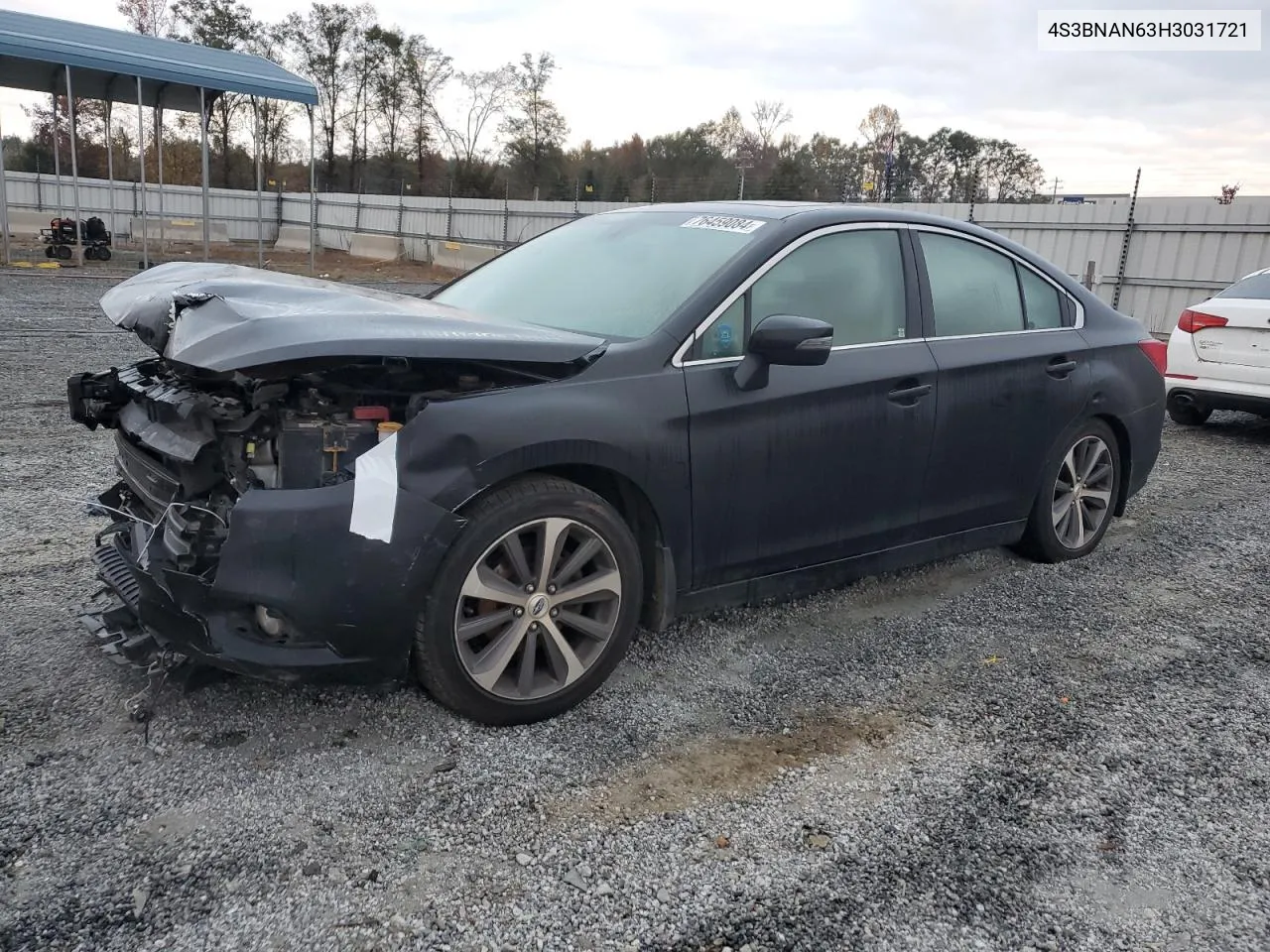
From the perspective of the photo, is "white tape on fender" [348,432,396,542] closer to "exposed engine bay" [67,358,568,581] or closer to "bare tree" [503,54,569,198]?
"exposed engine bay" [67,358,568,581]

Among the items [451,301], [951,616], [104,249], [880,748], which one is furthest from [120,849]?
[104,249]

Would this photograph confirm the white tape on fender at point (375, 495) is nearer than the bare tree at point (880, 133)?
Yes

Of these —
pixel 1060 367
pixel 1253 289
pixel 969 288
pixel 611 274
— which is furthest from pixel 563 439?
pixel 1253 289

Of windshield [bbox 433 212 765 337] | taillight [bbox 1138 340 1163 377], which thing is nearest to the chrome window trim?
windshield [bbox 433 212 765 337]

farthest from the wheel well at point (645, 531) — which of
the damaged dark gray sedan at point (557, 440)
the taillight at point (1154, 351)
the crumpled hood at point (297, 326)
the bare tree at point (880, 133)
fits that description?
the bare tree at point (880, 133)

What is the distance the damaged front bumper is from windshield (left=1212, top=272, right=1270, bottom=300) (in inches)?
312

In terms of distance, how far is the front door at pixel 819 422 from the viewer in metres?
3.36

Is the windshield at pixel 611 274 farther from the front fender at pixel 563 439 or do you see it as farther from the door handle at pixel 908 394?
the door handle at pixel 908 394

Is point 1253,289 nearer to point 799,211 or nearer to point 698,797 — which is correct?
point 799,211

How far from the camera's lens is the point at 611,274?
12.4 ft

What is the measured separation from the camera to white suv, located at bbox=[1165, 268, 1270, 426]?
7.84 m

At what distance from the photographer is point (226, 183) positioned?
148 feet

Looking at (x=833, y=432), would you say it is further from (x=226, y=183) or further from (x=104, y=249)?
(x=226, y=183)

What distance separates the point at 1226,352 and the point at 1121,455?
399 centimetres
